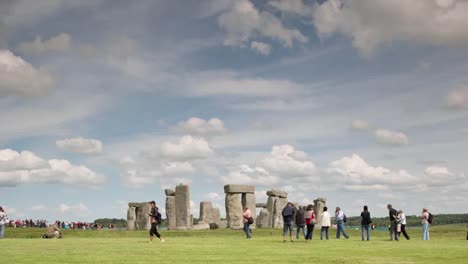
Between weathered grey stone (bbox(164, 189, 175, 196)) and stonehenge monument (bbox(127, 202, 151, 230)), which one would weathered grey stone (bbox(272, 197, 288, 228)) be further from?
stonehenge monument (bbox(127, 202, 151, 230))

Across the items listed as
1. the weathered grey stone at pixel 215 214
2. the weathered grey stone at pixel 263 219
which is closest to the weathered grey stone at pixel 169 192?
the weathered grey stone at pixel 215 214

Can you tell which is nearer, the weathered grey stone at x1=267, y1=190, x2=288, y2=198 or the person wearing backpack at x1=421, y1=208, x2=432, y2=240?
the person wearing backpack at x1=421, y1=208, x2=432, y2=240

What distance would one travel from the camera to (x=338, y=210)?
32.5 m

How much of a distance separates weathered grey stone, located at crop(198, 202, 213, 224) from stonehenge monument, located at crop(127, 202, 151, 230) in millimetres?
4681

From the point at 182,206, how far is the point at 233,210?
386 centimetres

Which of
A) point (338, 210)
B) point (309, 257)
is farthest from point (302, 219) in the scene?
point (309, 257)

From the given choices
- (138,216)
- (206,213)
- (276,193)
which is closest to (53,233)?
(138,216)

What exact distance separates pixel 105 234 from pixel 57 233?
538 cm

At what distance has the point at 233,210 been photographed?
4475 cm

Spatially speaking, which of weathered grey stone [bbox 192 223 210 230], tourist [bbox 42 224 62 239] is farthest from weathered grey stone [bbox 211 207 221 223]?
tourist [bbox 42 224 62 239]

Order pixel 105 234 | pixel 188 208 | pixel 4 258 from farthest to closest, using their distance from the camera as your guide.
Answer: pixel 188 208, pixel 105 234, pixel 4 258

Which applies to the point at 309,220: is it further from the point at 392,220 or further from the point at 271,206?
the point at 271,206

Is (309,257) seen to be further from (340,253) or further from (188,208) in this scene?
(188,208)

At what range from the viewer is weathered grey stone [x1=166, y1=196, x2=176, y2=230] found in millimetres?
47938
